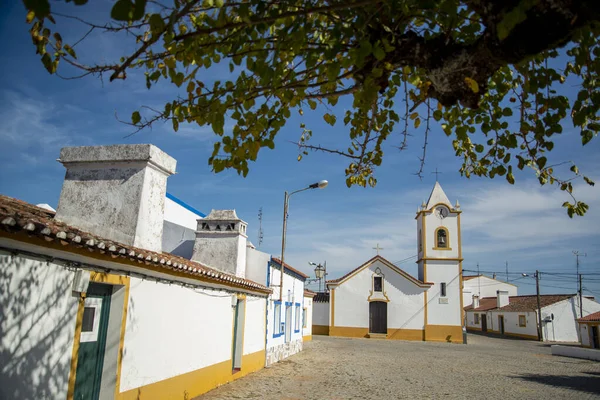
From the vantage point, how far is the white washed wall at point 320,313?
32750 mm

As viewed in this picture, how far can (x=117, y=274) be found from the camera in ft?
21.0

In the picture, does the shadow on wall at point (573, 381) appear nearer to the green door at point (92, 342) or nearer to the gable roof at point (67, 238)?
the gable roof at point (67, 238)

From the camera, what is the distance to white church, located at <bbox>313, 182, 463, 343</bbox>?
29.9 meters

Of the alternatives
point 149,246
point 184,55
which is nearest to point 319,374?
point 149,246

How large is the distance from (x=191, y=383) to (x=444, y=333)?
2462 cm

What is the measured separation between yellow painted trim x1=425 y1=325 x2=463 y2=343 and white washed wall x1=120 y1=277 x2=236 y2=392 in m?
22.7

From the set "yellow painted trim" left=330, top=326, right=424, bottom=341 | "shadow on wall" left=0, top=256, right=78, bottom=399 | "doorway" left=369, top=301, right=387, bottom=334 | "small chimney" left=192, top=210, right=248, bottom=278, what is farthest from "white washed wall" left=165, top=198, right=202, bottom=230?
"doorway" left=369, top=301, right=387, bottom=334

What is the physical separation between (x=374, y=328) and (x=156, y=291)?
26.1m

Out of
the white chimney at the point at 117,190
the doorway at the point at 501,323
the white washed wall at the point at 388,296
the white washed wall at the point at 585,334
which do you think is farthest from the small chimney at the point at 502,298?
the white chimney at the point at 117,190

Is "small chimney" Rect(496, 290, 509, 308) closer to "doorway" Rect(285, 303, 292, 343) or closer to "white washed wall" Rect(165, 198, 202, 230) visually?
"doorway" Rect(285, 303, 292, 343)

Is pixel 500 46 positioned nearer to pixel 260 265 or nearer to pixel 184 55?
pixel 184 55

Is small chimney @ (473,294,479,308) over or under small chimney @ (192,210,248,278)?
under

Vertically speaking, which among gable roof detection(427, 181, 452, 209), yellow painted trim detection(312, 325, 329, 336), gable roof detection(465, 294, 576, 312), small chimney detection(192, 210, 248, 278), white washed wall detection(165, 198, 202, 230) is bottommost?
yellow painted trim detection(312, 325, 329, 336)

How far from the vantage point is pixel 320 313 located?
108 feet
